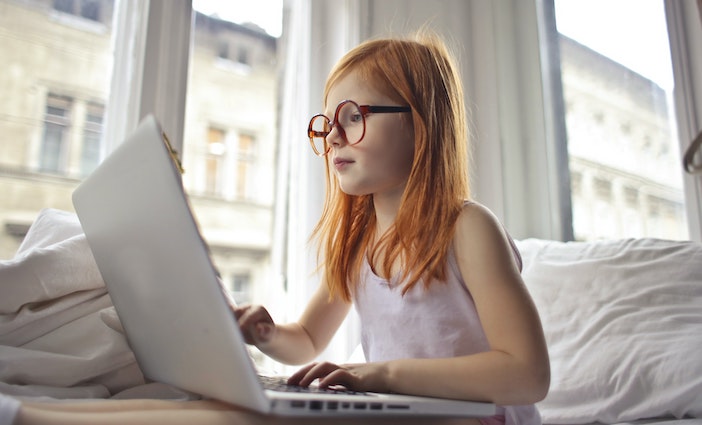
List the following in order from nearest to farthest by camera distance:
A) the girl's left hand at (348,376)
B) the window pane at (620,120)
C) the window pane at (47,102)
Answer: the girl's left hand at (348,376), the window pane at (47,102), the window pane at (620,120)

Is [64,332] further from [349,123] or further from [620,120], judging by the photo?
[620,120]

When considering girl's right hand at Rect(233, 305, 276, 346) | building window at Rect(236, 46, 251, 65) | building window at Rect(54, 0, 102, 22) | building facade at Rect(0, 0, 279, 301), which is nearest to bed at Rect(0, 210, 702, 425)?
girl's right hand at Rect(233, 305, 276, 346)

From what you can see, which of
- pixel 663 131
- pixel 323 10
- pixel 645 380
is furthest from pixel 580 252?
pixel 323 10

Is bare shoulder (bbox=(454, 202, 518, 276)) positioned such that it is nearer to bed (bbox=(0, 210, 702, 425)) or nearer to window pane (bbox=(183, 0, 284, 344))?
bed (bbox=(0, 210, 702, 425))

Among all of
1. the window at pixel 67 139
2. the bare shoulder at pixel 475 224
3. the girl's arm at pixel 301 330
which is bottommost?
the girl's arm at pixel 301 330

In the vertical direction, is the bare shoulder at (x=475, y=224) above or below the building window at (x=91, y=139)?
below

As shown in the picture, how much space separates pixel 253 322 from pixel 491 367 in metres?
0.31

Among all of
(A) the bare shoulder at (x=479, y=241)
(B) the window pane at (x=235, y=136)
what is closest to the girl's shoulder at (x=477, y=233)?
(A) the bare shoulder at (x=479, y=241)

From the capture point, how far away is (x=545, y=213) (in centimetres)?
207

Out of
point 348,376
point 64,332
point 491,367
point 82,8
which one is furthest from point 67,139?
point 491,367

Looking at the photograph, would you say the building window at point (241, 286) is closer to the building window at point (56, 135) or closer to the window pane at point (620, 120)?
the building window at point (56, 135)

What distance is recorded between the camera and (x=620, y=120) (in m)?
1.94

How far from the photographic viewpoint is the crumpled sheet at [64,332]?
0.76 m

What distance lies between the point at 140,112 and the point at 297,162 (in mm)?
497
